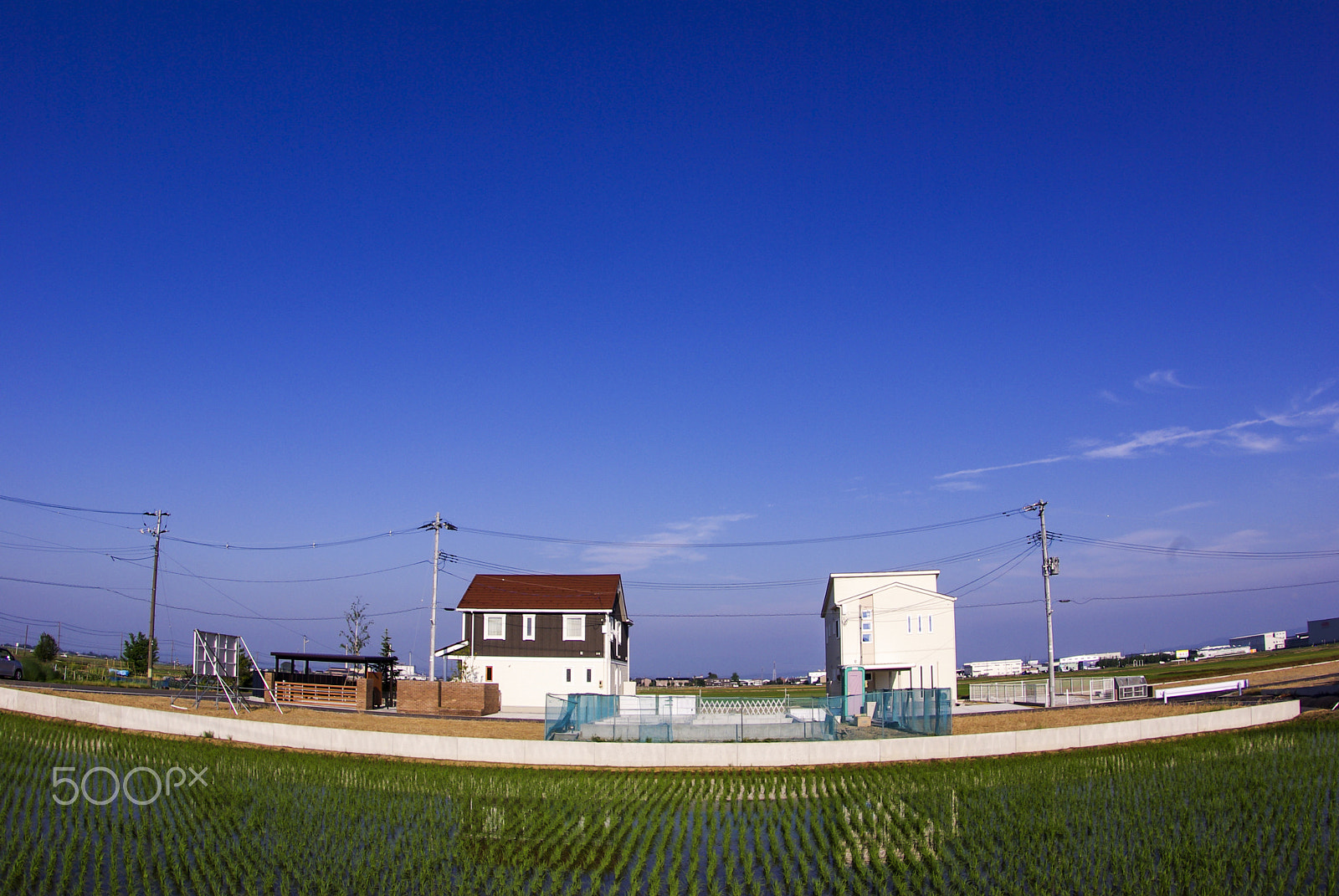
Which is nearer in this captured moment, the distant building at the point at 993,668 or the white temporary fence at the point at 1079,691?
the white temporary fence at the point at 1079,691

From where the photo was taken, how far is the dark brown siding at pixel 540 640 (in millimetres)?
53594

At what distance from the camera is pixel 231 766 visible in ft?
76.0

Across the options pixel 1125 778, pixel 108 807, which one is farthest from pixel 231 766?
pixel 1125 778

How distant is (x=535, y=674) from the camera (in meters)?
53.2

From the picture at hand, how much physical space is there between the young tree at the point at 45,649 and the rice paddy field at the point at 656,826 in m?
52.6

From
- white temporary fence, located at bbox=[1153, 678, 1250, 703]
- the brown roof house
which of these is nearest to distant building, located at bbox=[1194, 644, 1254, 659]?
white temporary fence, located at bbox=[1153, 678, 1250, 703]

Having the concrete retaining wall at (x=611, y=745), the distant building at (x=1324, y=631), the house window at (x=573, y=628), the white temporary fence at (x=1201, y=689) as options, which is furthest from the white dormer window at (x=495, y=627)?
the distant building at (x=1324, y=631)

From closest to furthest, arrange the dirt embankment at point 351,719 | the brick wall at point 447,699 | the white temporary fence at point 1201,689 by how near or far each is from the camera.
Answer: the dirt embankment at point 351,719 → the brick wall at point 447,699 → the white temporary fence at point 1201,689

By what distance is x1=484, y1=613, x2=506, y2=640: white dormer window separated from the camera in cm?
5375

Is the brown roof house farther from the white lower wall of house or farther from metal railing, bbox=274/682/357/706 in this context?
metal railing, bbox=274/682/357/706

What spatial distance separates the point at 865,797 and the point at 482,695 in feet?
84.5

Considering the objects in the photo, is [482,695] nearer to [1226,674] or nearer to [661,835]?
[661,835]

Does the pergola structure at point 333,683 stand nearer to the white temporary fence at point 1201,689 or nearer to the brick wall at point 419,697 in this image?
the brick wall at point 419,697

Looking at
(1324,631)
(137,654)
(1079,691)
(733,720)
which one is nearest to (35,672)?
(137,654)
